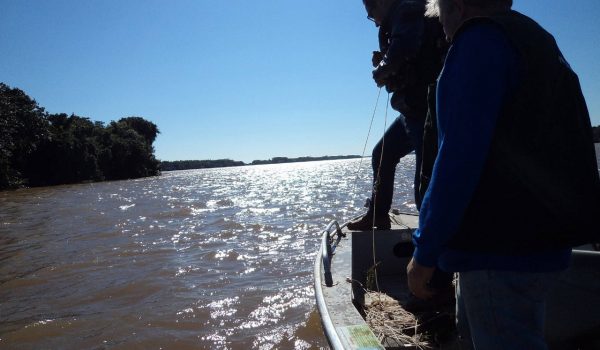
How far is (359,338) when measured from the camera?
1.87 metres

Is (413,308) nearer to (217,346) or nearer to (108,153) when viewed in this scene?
(217,346)

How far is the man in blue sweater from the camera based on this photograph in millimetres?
1109

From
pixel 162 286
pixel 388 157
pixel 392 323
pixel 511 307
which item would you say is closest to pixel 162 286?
pixel 162 286

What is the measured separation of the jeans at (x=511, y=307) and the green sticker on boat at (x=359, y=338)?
0.65 meters

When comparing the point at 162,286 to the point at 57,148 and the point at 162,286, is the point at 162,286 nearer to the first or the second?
the point at 162,286

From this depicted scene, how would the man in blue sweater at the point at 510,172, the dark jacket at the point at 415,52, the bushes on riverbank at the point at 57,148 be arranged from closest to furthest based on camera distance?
the man in blue sweater at the point at 510,172 → the dark jacket at the point at 415,52 → the bushes on riverbank at the point at 57,148

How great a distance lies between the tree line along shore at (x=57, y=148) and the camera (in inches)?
1290

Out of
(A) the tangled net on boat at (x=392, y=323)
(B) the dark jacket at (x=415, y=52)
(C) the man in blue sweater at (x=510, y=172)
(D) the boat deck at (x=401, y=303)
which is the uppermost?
(B) the dark jacket at (x=415, y=52)

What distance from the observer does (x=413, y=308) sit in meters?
2.63

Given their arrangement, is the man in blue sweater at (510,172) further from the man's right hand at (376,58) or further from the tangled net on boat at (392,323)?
the man's right hand at (376,58)

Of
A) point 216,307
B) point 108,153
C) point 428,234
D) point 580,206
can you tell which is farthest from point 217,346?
point 108,153

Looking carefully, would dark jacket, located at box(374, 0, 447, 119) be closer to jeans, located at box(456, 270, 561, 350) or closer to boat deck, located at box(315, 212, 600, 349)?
boat deck, located at box(315, 212, 600, 349)

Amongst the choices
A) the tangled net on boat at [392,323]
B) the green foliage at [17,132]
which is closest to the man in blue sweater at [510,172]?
the tangled net on boat at [392,323]

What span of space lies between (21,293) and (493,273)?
220 inches
